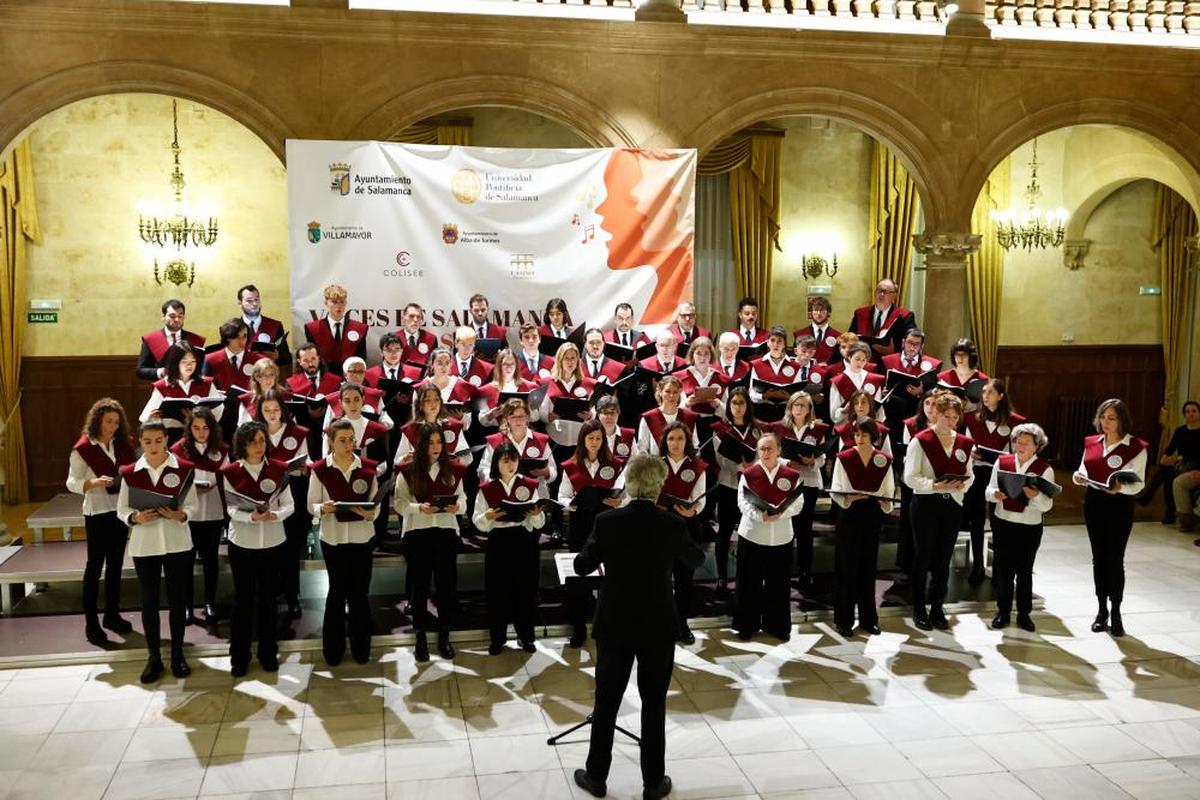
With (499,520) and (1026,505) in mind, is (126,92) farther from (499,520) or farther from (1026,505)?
(1026,505)

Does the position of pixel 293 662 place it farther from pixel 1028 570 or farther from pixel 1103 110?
pixel 1103 110

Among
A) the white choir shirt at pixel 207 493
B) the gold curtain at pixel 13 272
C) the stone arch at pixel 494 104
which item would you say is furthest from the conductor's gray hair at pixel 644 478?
the gold curtain at pixel 13 272

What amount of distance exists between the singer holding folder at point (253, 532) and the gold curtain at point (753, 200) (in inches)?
273

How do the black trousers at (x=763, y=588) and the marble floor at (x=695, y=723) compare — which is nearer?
the marble floor at (x=695, y=723)

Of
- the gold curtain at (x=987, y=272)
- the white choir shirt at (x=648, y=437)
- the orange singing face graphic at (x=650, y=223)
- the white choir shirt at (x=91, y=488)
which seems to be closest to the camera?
the white choir shirt at (x=91, y=488)

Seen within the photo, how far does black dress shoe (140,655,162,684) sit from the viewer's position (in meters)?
6.13

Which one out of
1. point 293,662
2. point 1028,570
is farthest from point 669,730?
point 1028,570

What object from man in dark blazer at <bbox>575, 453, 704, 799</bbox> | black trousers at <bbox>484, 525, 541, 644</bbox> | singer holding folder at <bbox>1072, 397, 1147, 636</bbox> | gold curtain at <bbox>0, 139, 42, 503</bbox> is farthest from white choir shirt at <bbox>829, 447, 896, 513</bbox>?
gold curtain at <bbox>0, 139, 42, 503</bbox>

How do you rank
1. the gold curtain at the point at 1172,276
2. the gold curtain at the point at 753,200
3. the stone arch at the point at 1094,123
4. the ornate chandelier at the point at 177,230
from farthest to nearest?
the gold curtain at the point at 1172,276 < the gold curtain at the point at 753,200 < the ornate chandelier at the point at 177,230 < the stone arch at the point at 1094,123

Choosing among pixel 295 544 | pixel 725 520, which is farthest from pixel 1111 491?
pixel 295 544

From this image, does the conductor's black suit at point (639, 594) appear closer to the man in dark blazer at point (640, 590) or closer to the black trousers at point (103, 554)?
the man in dark blazer at point (640, 590)

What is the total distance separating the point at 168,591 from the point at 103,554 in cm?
69

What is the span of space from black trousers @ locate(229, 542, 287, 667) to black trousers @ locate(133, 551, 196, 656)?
0.27 m

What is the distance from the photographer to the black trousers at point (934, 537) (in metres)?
7.06
